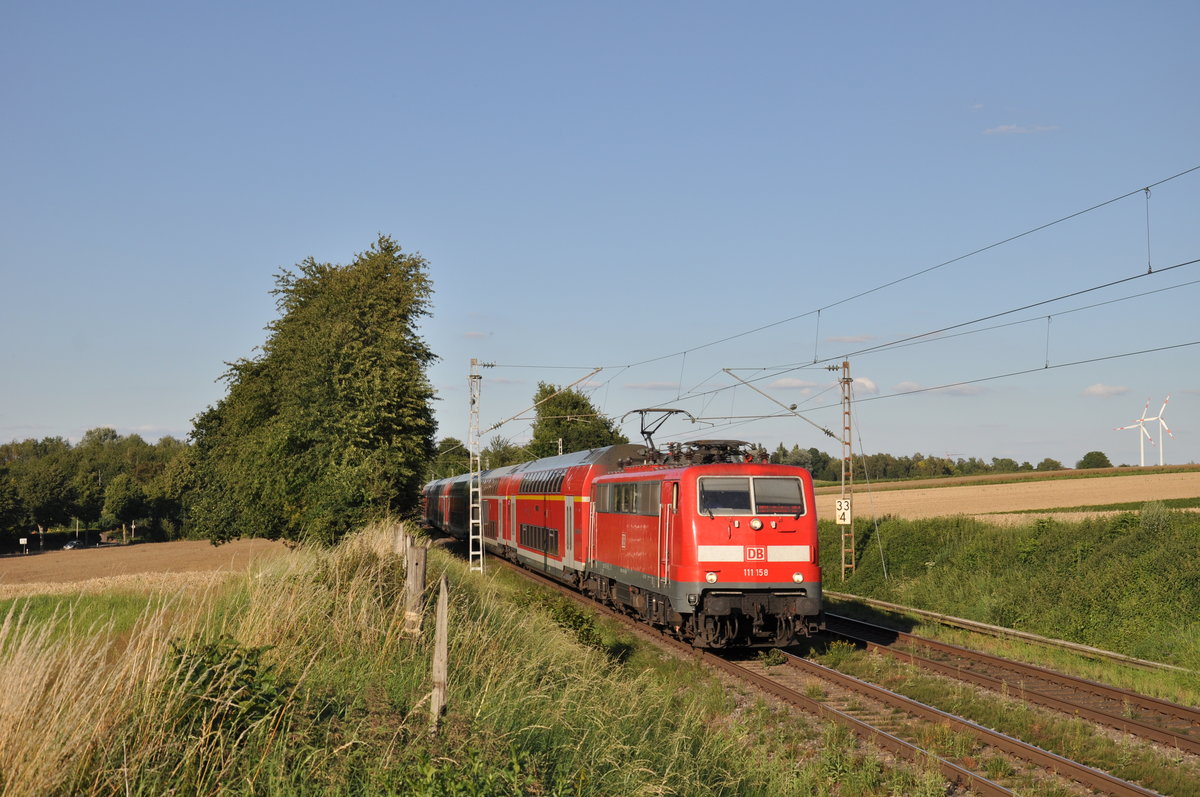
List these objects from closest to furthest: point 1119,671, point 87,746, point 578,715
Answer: point 87,746 < point 578,715 < point 1119,671

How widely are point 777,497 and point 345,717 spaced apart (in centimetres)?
1165

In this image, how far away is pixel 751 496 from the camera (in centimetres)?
1728

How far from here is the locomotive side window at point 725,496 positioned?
1708 centimetres

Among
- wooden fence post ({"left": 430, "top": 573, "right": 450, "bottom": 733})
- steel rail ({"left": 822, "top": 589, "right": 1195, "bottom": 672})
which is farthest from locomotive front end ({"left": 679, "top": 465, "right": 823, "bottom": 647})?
wooden fence post ({"left": 430, "top": 573, "right": 450, "bottom": 733})

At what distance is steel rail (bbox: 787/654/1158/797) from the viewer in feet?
32.4

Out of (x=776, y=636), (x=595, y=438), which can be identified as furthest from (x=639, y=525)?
(x=595, y=438)

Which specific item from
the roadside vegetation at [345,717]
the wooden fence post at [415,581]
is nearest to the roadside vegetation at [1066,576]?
the roadside vegetation at [345,717]

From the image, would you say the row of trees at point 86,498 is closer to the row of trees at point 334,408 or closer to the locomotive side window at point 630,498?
the row of trees at point 334,408

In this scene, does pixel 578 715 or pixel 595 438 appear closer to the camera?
pixel 578 715

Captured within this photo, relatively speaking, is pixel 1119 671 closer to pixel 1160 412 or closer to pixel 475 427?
pixel 475 427

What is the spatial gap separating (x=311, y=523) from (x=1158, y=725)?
87.2 feet

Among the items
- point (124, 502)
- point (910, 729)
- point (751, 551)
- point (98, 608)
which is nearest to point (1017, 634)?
point (751, 551)

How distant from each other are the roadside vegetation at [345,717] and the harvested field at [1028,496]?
28.3m

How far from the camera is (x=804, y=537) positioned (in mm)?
17312
